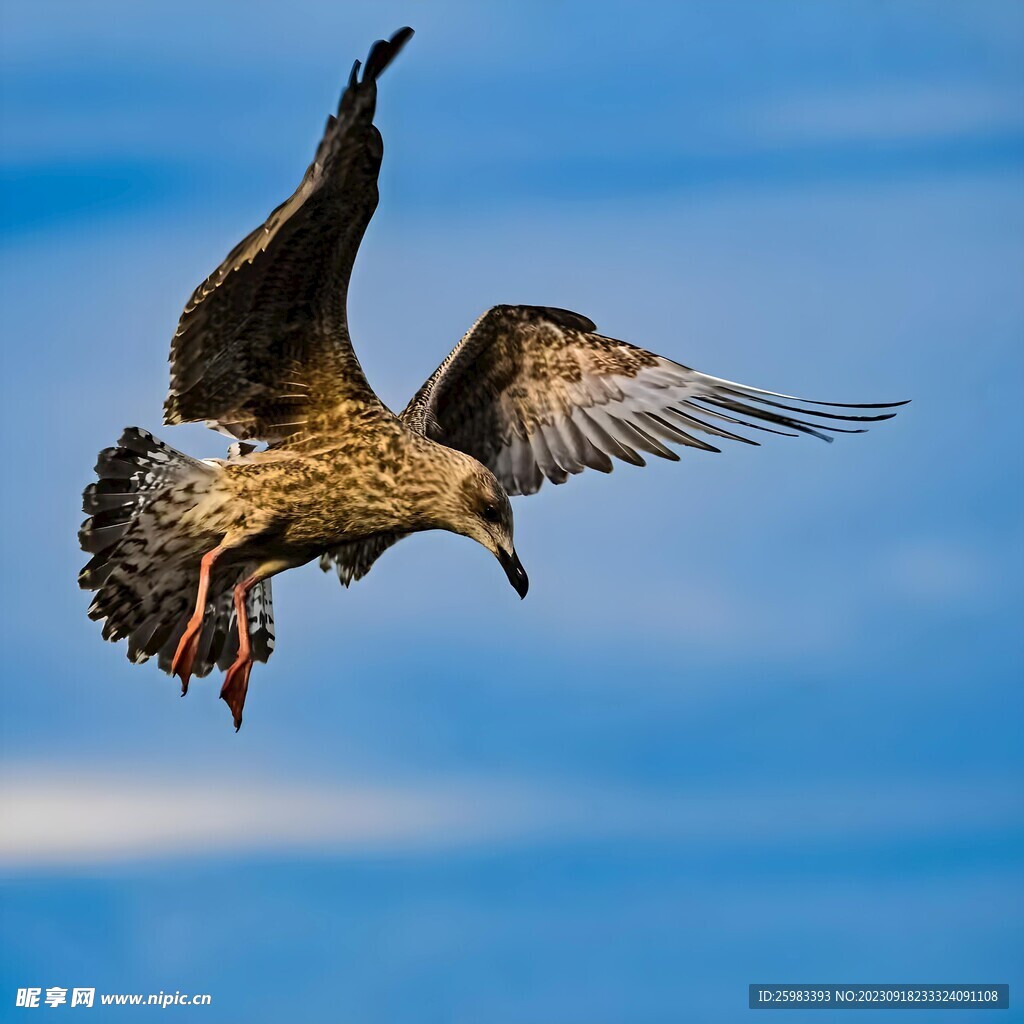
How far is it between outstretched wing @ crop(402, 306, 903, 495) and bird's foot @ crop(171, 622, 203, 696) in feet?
9.66

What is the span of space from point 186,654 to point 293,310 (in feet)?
9.03

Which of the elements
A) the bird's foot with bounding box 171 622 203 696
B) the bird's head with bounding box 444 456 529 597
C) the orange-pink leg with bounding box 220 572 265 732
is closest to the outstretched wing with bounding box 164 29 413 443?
the bird's head with bounding box 444 456 529 597

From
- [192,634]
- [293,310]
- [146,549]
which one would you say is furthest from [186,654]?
[293,310]

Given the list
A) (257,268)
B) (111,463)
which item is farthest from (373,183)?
(111,463)

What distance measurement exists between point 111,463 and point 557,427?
156 inches

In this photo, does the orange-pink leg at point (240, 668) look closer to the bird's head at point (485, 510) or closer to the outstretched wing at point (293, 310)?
the outstretched wing at point (293, 310)

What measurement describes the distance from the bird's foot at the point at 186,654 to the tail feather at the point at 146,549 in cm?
97

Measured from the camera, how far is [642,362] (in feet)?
60.6

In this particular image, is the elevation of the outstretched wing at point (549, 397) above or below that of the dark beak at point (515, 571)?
above

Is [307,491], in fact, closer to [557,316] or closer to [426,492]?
[426,492]

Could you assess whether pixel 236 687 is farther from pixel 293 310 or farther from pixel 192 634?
pixel 293 310

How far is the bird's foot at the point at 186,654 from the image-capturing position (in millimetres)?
16094

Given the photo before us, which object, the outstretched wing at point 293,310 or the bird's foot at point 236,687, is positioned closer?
the outstretched wing at point 293,310

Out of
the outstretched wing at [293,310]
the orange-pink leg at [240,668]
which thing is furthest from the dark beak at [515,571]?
the orange-pink leg at [240,668]
